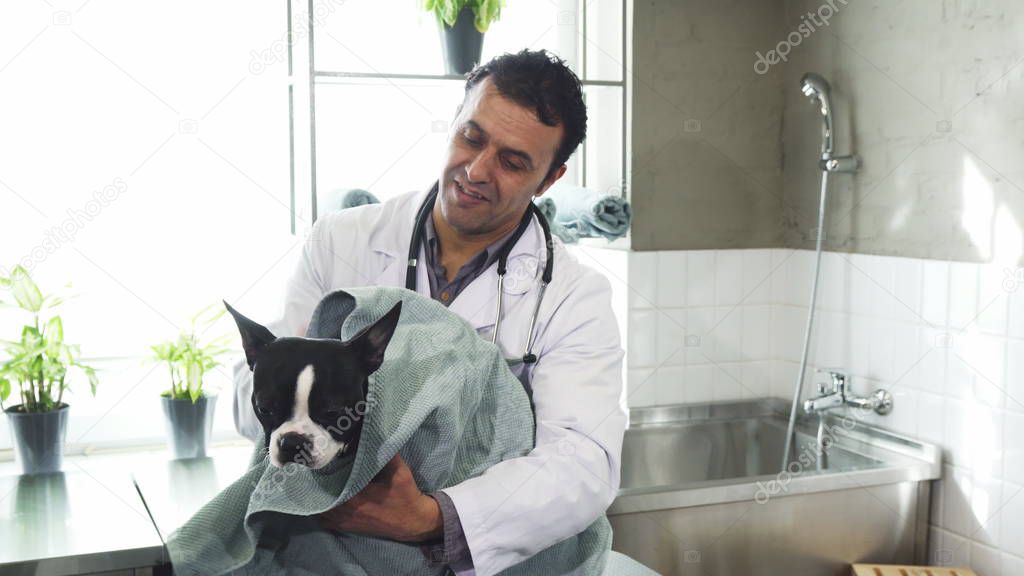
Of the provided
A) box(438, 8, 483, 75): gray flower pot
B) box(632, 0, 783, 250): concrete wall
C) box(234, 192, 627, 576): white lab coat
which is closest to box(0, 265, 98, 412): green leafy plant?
box(234, 192, 627, 576): white lab coat

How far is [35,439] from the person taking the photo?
1904 millimetres

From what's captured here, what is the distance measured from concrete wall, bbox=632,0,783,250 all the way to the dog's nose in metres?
1.62

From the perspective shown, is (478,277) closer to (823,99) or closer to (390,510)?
(390,510)

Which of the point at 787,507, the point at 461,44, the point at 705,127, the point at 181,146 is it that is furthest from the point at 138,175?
the point at 787,507

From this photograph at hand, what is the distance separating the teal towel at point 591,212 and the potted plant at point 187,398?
838 millimetres

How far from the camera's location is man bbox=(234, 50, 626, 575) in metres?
1.10

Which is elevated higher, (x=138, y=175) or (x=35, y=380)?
(x=138, y=175)

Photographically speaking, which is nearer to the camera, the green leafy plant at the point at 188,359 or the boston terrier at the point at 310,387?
the boston terrier at the point at 310,387

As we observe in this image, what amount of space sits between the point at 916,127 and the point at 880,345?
507 mm

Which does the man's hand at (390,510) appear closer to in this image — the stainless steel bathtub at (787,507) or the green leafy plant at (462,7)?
the stainless steel bathtub at (787,507)

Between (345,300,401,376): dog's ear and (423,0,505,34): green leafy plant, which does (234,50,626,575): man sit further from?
(423,0,505,34): green leafy plant

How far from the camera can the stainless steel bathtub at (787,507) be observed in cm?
185

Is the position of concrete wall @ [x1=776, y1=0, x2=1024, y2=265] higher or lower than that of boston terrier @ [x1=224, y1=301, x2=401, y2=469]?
higher

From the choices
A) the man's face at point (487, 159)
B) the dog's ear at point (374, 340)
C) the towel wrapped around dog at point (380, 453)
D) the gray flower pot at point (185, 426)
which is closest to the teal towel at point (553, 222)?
the man's face at point (487, 159)
